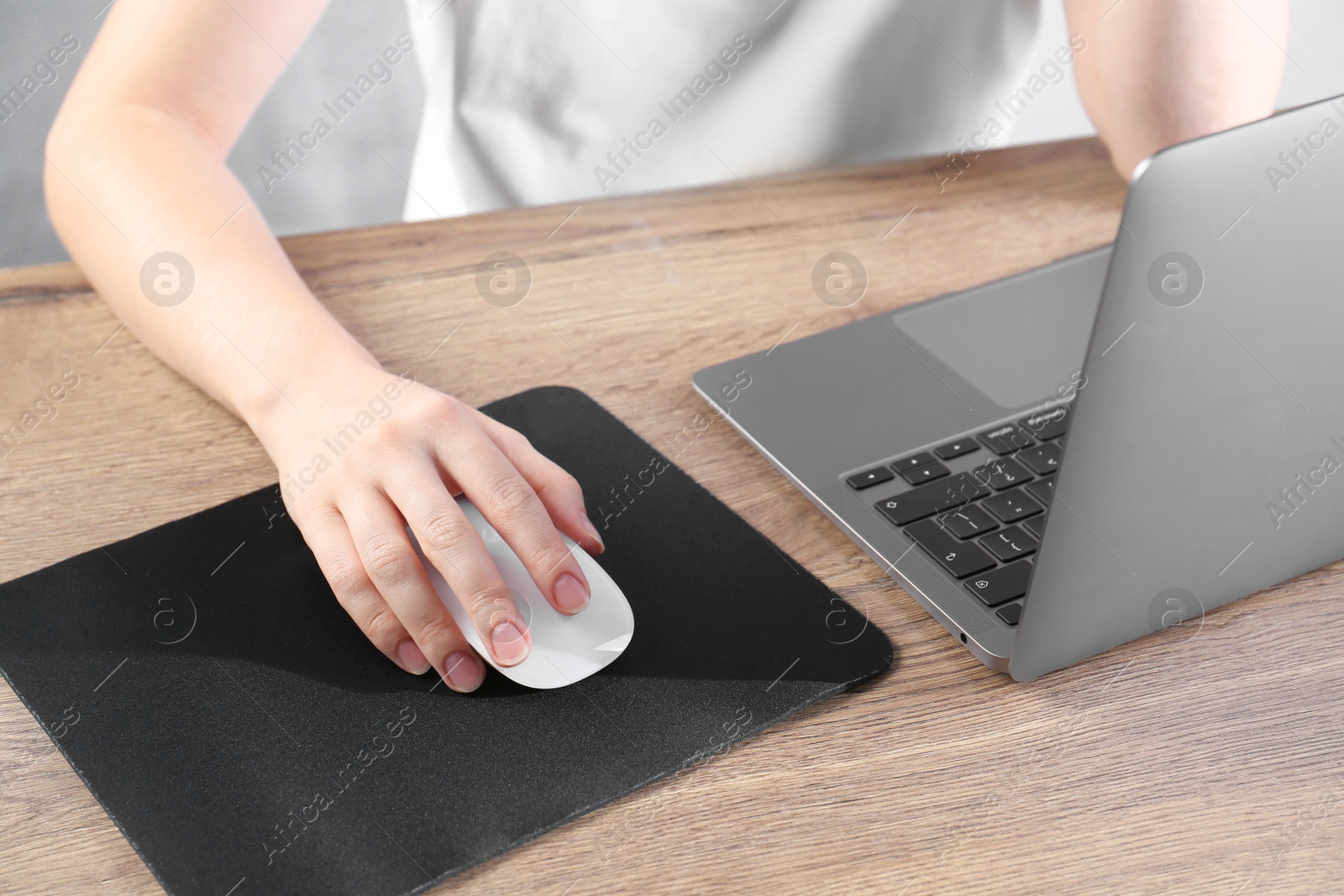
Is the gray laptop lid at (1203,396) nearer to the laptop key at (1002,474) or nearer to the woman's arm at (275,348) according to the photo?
the laptop key at (1002,474)

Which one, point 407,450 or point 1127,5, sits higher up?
point 407,450

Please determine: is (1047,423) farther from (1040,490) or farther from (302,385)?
(302,385)

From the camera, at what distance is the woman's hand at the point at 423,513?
45cm

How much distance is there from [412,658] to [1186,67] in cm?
81

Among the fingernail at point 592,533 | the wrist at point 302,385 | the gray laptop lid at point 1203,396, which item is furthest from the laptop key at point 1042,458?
the wrist at point 302,385

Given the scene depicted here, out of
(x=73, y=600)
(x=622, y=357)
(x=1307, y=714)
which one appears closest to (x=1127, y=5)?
(x=622, y=357)

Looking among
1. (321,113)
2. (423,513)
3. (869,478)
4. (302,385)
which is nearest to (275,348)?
(302,385)

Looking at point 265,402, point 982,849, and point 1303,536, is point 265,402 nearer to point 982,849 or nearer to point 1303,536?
point 982,849

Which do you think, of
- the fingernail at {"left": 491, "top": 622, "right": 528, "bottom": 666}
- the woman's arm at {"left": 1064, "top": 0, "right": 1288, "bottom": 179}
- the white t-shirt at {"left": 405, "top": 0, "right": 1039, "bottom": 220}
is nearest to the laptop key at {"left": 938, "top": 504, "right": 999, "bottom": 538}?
the fingernail at {"left": 491, "top": 622, "right": 528, "bottom": 666}

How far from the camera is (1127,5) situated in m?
0.89

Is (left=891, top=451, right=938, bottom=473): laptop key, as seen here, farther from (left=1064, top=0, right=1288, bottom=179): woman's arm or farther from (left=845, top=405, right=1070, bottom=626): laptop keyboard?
(left=1064, top=0, right=1288, bottom=179): woman's arm

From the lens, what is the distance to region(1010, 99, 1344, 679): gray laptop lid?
1.10 ft

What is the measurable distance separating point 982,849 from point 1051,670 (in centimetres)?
11

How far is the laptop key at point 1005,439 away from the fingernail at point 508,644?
0.29m
